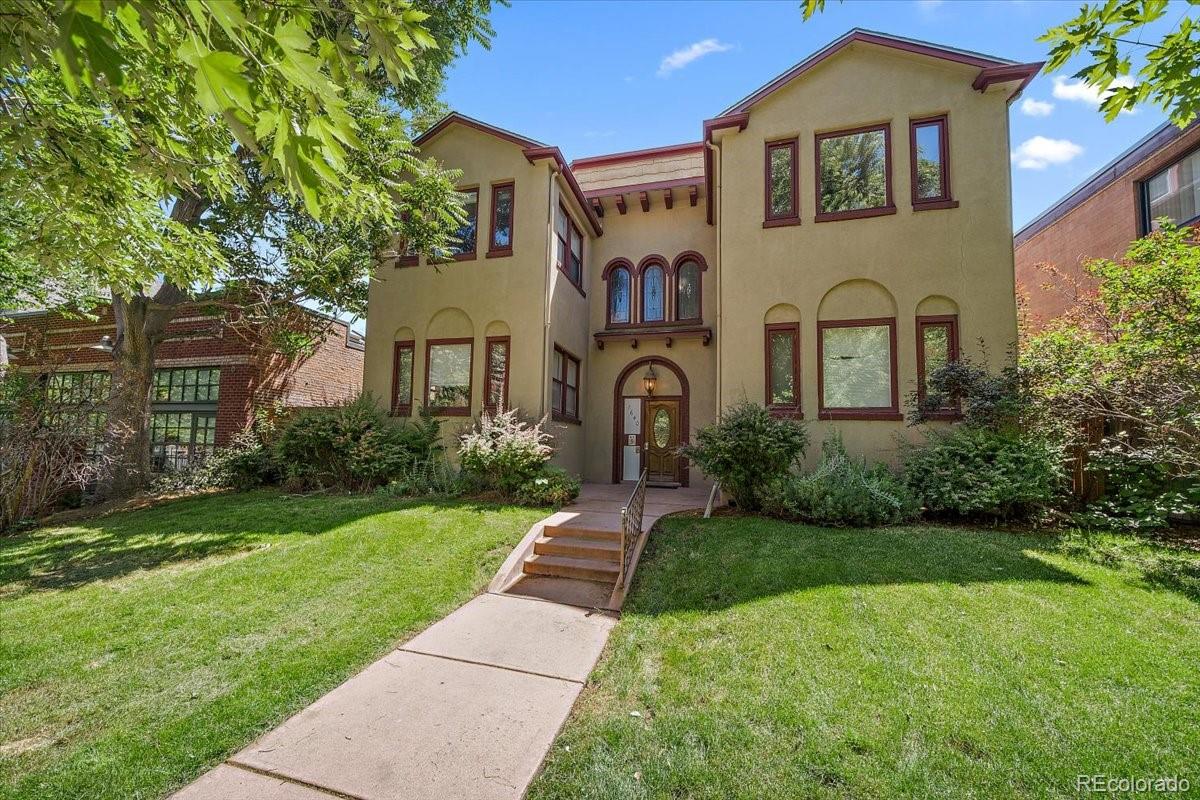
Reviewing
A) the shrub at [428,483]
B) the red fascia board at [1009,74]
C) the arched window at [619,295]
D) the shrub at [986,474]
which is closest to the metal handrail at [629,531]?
the shrub at [428,483]

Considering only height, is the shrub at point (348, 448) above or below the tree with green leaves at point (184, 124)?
below

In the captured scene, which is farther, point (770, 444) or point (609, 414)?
point (609, 414)

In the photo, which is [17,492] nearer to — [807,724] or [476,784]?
[476,784]

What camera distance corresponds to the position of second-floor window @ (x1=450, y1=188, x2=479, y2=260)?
477 inches

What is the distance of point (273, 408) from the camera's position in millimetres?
13250

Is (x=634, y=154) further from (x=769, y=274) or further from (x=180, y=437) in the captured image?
(x=180, y=437)

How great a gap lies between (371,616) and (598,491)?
6.58 metres

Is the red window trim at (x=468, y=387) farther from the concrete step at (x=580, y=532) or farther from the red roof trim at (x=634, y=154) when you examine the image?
the red roof trim at (x=634, y=154)

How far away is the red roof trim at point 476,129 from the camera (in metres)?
11.7

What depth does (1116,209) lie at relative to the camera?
1330 centimetres

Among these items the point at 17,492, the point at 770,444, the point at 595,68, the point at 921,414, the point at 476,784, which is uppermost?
the point at 595,68

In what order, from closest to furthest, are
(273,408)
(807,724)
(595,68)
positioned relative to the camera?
(807,724)
(595,68)
(273,408)

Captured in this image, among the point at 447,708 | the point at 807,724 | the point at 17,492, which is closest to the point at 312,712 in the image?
the point at 447,708

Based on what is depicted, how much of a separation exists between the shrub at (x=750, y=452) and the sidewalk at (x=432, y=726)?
4.00 metres
